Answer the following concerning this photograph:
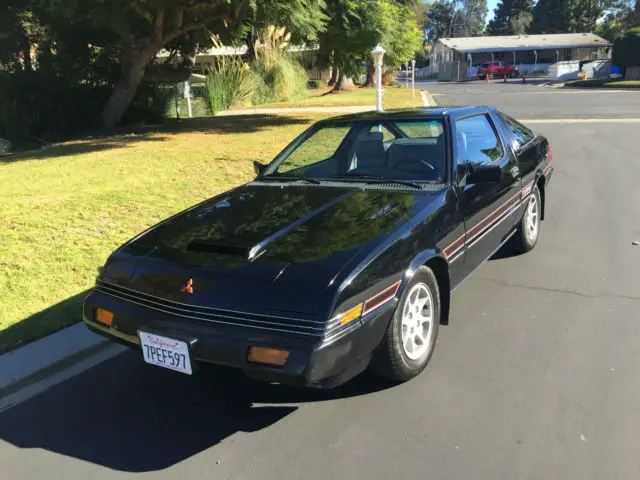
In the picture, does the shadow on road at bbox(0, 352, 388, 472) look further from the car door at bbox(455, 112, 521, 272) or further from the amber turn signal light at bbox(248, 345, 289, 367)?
the car door at bbox(455, 112, 521, 272)

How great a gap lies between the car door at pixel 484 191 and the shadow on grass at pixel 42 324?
9.95ft

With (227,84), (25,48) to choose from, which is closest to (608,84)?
(227,84)

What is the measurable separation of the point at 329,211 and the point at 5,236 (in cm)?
424

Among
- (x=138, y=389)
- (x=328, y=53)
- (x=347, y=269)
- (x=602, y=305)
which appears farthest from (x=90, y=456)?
(x=328, y=53)

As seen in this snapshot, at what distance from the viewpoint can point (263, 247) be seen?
2947mm

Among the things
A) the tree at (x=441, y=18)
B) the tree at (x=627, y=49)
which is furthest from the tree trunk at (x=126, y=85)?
the tree at (x=441, y=18)

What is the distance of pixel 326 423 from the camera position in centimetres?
291

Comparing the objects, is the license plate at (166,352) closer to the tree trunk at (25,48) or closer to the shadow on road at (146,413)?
the shadow on road at (146,413)

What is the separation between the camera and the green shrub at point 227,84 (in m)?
23.1

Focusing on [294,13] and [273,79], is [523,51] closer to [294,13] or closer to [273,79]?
[273,79]

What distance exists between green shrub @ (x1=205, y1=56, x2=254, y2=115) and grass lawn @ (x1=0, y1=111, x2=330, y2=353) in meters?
9.40

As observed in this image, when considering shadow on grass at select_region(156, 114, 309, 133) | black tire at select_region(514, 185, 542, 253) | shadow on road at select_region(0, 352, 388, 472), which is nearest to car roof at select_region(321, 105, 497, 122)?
black tire at select_region(514, 185, 542, 253)

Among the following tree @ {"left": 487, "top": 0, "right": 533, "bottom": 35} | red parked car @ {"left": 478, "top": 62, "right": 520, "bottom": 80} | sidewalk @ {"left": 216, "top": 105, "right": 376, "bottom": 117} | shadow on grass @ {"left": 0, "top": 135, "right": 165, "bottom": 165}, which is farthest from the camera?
tree @ {"left": 487, "top": 0, "right": 533, "bottom": 35}

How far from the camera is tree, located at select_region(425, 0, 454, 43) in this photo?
11800 cm
